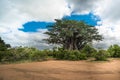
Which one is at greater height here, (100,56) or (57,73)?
(100,56)

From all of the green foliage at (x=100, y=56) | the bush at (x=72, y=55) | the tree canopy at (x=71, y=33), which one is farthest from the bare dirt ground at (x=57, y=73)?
the tree canopy at (x=71, y=33)

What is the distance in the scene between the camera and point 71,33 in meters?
38.3

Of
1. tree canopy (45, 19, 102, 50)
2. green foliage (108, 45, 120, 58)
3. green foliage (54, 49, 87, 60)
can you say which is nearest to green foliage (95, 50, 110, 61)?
green foliage (54, 49, 87, 60)

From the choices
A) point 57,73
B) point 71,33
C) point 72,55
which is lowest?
point 57,73

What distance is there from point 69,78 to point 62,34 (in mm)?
28491

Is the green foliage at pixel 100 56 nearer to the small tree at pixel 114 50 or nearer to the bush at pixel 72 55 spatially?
the bush at pixel 72 55

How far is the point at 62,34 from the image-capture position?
1548 inches

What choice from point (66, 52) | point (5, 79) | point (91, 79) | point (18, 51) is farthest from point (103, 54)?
point (5, 79)

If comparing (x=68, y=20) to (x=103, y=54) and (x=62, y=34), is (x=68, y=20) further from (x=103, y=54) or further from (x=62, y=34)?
(x=103, y=54)

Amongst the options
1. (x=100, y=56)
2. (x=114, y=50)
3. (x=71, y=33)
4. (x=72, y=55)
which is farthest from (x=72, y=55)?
(x=71, y=33)

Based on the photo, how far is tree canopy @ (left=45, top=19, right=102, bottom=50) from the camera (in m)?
39.4

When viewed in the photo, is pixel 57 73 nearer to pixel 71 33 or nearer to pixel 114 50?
pixel 114 50

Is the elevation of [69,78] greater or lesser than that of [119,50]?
lesser

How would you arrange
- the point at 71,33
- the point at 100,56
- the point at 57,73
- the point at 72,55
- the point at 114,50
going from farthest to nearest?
the point at 71,33 → the point at 114,50 → the point at 72,55 → the point at 100,56 → the point at 57,73
